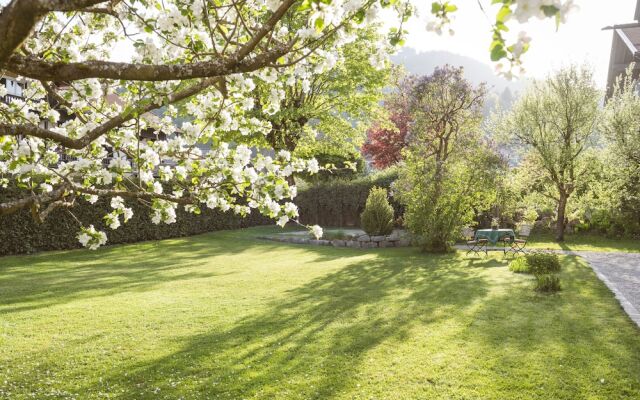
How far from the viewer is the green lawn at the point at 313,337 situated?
5.60m

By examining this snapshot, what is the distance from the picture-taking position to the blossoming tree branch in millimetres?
3410

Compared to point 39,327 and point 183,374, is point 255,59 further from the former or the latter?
point 39,327

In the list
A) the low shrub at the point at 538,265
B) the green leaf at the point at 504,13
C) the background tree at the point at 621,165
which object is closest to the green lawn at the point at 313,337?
the low shrub at the point at 538,265

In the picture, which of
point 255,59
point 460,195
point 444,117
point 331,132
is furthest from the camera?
point 331,132

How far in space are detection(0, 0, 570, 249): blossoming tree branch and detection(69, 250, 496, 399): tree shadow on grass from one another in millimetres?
1860

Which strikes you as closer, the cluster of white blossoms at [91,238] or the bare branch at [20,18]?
the bare branch at [20,18]

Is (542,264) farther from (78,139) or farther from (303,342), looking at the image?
(78,139)

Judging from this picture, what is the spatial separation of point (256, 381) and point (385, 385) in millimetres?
1600

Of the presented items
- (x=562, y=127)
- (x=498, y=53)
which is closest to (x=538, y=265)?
(x=562, y=127)

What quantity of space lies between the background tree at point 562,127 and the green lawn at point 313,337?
893 cm

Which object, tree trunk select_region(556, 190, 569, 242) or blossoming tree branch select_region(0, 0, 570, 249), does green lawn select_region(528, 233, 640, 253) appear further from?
blossoming tree branch select_region(0, 0, 570, 249)

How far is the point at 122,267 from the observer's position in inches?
585

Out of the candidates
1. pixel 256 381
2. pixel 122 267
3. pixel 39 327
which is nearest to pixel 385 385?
pixel 256 381

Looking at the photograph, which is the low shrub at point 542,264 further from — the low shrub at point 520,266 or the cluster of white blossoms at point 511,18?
the cluster of white blossoms at point 511,18
